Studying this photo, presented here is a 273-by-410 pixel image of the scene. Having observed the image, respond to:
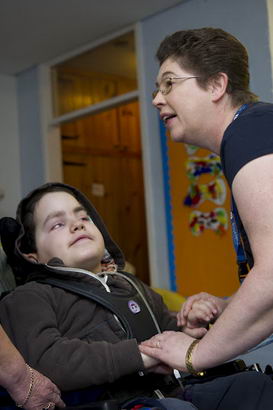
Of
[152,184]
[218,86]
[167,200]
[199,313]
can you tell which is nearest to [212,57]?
[218,86]

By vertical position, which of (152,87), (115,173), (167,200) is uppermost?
(152,87)

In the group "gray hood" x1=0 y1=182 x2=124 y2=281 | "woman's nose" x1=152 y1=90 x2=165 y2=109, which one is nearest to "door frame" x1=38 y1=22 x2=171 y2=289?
"gray hood" x1=0 y1=182 x2=124 y2=281

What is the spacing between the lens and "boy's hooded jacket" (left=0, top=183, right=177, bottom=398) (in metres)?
1.43

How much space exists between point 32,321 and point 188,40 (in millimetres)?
794

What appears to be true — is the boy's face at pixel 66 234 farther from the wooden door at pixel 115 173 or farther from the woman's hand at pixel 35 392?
the wooden door at pixel 115 173

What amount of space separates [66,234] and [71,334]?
13.9 inches

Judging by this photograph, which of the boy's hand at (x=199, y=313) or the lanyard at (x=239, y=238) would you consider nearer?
the lanyard at (x=239, y=238)

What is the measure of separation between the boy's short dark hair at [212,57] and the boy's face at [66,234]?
62 cm

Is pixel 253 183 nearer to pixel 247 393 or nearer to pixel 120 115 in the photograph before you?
pixel 247 393

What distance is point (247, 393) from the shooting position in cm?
148

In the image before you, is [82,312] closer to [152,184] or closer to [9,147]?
Result: [152,184]

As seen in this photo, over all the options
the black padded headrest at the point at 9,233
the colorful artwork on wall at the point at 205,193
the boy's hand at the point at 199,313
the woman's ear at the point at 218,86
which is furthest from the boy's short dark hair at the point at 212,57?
the colorful artwork on wall at the point at 205,193

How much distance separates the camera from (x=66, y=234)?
6.03 ft

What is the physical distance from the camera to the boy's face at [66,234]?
180 centimetres
